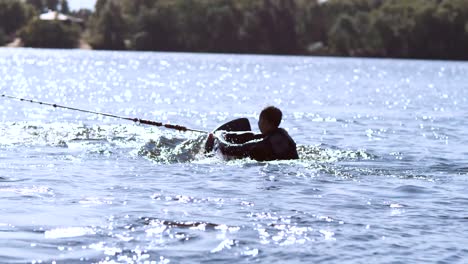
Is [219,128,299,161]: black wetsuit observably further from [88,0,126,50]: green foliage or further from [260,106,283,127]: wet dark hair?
[88,0,126,50]: green foliage

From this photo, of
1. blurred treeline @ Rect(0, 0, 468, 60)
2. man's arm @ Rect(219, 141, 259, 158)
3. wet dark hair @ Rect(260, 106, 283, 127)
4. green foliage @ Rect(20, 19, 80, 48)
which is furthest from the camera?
green foliage @ Rect(20, 19, 80, 48)

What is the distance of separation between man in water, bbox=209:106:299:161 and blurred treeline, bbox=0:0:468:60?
495ft

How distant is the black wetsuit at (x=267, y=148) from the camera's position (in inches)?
803

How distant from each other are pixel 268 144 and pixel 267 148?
0.10 meters

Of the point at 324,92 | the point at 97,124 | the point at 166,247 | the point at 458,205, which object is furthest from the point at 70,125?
the point at 324,92

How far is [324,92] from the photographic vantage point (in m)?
60.9

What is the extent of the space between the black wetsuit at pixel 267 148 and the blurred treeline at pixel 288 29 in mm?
150926

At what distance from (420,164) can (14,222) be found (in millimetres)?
11256

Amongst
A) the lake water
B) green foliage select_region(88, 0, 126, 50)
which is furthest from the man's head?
green foliage select_region(88, 0, 126, 50)

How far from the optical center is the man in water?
20109mm

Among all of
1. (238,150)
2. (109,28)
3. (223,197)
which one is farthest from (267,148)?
(109,28)

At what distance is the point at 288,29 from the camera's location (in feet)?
611

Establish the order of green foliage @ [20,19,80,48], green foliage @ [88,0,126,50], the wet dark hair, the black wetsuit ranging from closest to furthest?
the wet dark hair, the black wetsuit, green foliage @ [88,0,126,50], green foliage @ [20,19,80,48]

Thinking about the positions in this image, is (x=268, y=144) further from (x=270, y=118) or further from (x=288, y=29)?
(x=288, y=29)
